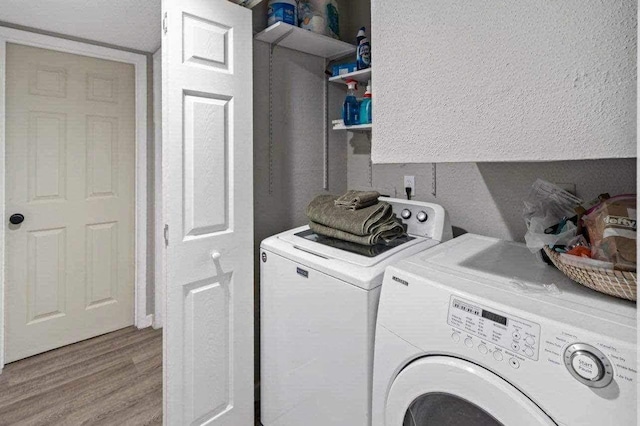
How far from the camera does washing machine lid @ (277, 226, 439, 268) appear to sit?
1.20m

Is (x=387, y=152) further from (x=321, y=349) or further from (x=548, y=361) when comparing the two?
(x=321, y=349)

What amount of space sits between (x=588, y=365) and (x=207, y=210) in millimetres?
1298

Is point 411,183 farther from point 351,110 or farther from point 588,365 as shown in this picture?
point 588,365

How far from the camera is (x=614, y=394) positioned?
590 millimetres

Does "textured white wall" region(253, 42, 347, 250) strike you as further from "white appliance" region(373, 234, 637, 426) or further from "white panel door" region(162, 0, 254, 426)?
"white appliance" region(373, 234, 637, 426)

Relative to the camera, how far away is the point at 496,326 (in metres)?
0.76

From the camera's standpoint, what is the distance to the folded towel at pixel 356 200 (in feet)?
4.72

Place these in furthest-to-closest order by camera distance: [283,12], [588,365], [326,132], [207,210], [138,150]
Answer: [138,150] < [326,132] < [283,12] < [207,210] < [588,365]

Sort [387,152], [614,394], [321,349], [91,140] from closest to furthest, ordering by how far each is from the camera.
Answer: [614,394] < [387,152] < [321,349] < [91,140]

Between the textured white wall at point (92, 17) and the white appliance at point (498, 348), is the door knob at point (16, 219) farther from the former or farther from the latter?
the white appliance at point (498, 348)

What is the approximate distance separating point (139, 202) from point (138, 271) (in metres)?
0.56

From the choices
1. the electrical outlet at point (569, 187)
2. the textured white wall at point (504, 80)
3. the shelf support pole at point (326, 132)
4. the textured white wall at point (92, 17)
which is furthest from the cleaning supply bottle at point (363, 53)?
the textured white wall at point (92, 17)

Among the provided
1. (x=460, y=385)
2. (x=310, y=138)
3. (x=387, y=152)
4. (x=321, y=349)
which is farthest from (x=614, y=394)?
(x=310, y=138)

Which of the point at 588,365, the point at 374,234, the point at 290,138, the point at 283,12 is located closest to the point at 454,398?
the point at 588,365
